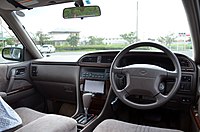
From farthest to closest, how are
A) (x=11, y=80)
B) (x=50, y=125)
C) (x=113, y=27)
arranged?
(x=11, y=80)
(x=113, y=27)
(x=50, y=125)

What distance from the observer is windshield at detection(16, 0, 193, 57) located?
1.86 m

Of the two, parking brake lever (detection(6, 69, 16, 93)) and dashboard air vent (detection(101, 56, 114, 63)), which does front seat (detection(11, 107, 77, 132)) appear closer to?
dashboard air vent (detection(101, 56, 114, 63))

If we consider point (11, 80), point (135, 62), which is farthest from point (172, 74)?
point (11, 80)

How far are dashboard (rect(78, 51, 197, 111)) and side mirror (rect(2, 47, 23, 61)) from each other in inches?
35.8

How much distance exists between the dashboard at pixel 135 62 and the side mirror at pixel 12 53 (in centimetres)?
91

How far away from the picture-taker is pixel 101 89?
2.04 metres

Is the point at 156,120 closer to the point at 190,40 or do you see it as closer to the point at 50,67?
the point at 190,40

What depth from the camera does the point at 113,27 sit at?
2189 mm

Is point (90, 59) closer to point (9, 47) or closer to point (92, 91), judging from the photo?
point (92, 91)

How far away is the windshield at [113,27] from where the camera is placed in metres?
1.86

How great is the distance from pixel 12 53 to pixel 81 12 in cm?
113

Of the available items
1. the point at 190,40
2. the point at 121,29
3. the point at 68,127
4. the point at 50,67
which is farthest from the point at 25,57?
the point at 190,40

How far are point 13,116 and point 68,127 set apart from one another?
0.31m

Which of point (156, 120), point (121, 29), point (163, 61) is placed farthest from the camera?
point (121, 29)
